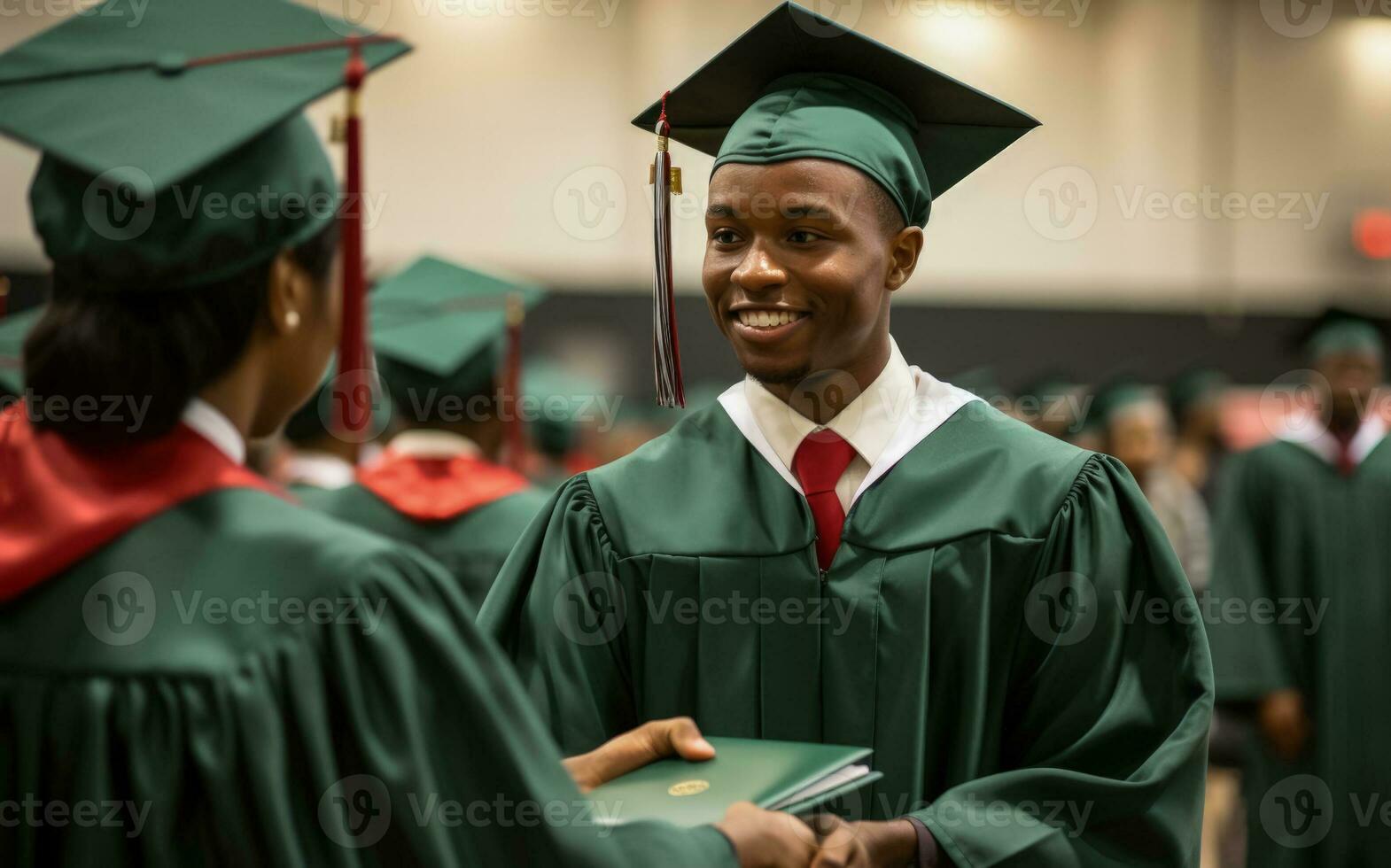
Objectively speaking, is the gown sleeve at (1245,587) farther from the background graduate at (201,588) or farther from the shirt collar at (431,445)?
the background graduate at (201,588)

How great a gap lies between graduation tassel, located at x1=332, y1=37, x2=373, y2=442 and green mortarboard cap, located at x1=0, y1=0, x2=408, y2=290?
0.07ft

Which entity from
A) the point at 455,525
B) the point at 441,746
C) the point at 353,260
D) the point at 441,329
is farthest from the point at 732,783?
the point at 441,329

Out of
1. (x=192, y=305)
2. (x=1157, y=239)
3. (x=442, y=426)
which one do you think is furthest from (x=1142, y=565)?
(x=1157, y=239)

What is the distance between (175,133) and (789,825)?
1149mm

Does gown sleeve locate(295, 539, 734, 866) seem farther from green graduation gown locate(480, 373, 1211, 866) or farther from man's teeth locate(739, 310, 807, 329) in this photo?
man's teeth locate(739, 310, 807, 329)

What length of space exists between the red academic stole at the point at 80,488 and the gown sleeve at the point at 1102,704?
1.16 meters

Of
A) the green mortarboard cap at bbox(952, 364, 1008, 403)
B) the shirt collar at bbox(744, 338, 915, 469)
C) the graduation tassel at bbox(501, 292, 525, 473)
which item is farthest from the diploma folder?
the green mortarboard cap at bbox(952, 364, 1008, 403)

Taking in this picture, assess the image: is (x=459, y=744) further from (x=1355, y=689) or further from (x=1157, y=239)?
(x=1157, y=239)

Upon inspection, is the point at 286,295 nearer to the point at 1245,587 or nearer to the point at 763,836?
the point at 763,836

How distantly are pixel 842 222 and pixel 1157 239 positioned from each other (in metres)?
8.82

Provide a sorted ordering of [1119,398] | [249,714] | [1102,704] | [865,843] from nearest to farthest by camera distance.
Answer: [249,714] → [865,843] → [1102,704] → [1119,398]

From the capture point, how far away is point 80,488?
148cm

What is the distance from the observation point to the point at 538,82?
9305 millimetres

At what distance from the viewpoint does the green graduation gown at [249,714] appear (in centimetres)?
140
